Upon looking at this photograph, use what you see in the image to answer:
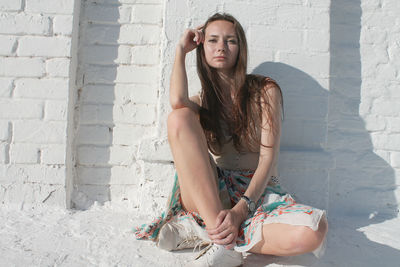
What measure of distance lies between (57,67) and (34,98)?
26cm

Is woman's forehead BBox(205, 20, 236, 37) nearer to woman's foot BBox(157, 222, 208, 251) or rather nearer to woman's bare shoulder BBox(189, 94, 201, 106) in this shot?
woman's bare shoulder BBox(189, 94, 201, 106)

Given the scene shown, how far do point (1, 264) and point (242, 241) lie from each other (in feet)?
3.49

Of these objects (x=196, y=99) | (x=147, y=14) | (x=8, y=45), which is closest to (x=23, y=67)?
(x=8, y=45)

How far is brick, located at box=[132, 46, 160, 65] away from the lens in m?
2.26

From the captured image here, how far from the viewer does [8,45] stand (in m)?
2.08

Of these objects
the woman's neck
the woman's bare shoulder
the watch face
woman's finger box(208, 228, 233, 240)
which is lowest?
woman's finger box(208, 228, 233, 240)

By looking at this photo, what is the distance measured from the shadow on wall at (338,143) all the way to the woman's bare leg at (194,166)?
81 cm

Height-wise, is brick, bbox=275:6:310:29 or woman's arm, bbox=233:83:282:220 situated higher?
brick, bbox=275:6:310:29

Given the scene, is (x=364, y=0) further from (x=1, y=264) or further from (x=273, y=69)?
(x=1, y=264)

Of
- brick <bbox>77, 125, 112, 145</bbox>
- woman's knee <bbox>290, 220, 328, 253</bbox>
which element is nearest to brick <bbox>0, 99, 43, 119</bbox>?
brick <bbox>77, 125, 112, 145</bbox>

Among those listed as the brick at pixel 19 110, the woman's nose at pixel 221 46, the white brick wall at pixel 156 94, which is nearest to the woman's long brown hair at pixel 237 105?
the woman's nose at pixel 221 46

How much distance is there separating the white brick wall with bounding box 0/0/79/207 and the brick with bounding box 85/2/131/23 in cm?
18

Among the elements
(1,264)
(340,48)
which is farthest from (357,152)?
(1,264)

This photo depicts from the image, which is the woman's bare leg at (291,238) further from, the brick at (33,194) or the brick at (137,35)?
the brick at (137,35)
